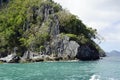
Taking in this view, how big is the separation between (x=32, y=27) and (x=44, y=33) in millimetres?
8237

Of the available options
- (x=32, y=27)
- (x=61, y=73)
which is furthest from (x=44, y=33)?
(x=61, y=73)

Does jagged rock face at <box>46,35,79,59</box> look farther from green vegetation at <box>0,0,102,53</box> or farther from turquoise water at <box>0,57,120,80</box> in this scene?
turquoise water at <box>0,57,120,80</box>

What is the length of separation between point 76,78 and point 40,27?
72.8 meters

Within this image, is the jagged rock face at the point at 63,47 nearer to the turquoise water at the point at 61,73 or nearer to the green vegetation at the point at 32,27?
the green vegetation at the point at 32,27

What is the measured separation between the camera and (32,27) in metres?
115

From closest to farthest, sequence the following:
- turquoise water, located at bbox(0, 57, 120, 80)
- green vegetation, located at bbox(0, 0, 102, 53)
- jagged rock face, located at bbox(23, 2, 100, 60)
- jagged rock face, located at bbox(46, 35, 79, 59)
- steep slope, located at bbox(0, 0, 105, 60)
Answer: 1. turquoise water, located at bbox(0, 57, 120, 80)
2. jagged rock face, located at bbox(46, 35, 79, 59)
3. jagged rock face, located at bbox(23, 2, 100, 60)
4. steep slope, located at bbox(0, 0, 105, 60)
5. green vegetation, located at bbox(0, 0, 102, 53)

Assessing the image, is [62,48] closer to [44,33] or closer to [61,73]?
[44,33]

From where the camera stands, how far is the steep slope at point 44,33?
103 metres

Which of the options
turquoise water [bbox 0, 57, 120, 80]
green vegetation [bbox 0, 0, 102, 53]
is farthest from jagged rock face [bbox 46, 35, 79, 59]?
turquoise water [bbox 0, 57, 120, 80]

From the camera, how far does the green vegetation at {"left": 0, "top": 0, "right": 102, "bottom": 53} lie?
354 ft

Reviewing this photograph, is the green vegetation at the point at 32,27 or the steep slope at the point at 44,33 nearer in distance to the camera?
the steep slope at the point at 44,33

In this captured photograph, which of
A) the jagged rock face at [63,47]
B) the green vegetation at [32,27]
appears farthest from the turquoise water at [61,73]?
the green vegetation at [32,27]

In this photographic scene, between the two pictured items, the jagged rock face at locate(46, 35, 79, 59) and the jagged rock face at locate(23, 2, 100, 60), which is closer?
the jagged rock face at locate(46, 35, 79, 59)

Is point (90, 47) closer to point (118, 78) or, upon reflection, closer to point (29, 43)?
point (29, 43)
